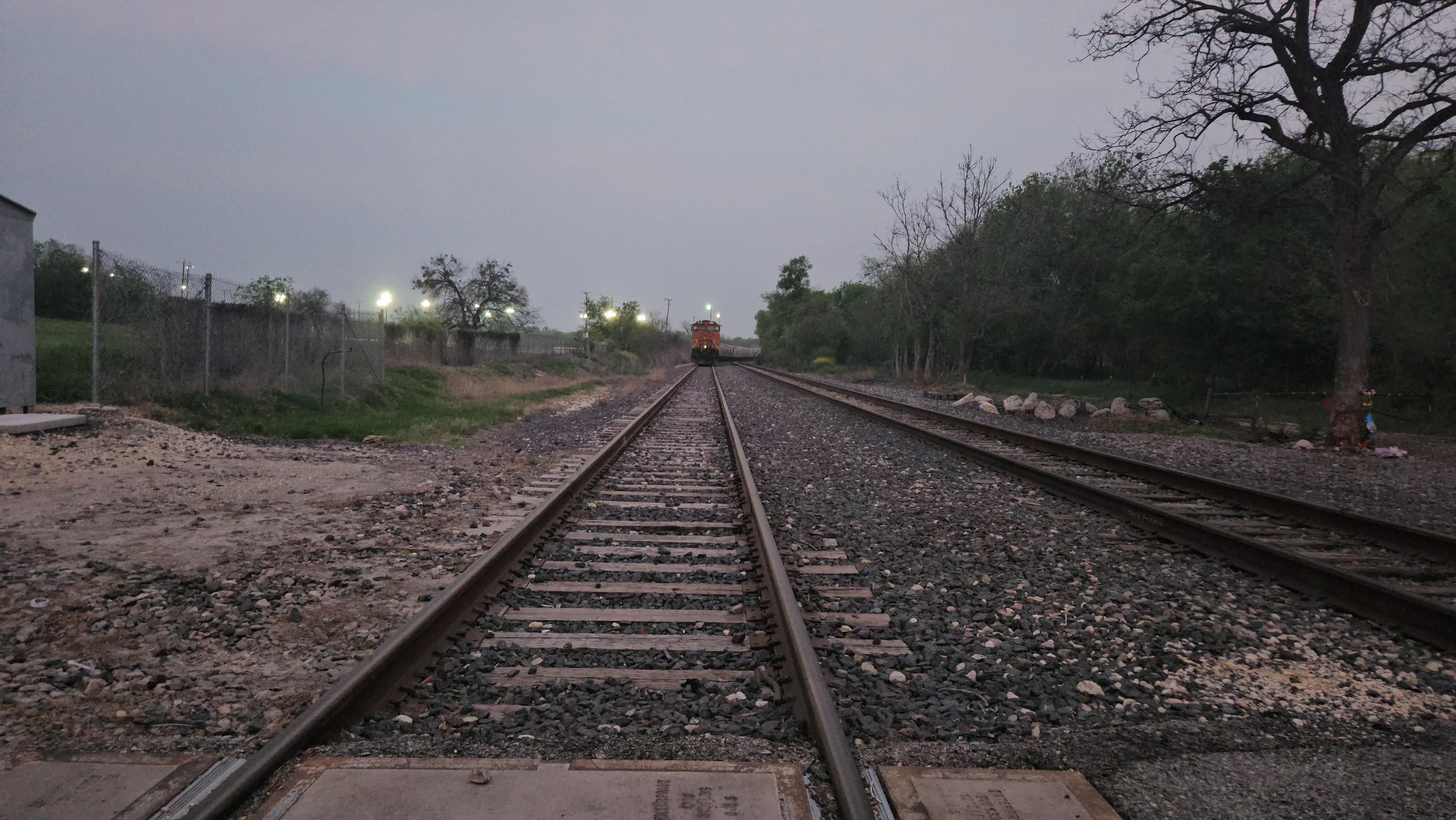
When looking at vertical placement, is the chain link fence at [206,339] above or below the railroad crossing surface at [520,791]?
above

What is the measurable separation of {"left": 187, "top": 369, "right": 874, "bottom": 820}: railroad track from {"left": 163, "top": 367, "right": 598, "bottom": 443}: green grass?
6.71 metres

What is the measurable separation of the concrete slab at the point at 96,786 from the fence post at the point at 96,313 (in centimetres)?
971

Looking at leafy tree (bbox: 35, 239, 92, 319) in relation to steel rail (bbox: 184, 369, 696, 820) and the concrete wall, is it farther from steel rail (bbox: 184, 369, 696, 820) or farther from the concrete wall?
steel rail (bbox: 184, 369, 696, 820)

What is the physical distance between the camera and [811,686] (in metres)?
2.84

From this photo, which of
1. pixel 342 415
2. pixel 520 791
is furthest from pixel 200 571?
pixel 342 415

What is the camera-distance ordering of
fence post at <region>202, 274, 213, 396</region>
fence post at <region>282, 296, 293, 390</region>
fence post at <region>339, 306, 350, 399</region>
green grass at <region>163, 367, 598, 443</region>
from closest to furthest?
green grass at <region>163, 367, 598, 443</region> < fence post at <region>202, 274, 213, 396</region> < fence post at <region>282, 296, 293, 390</region> < fence post at <region>339, 306, 350, 399</region>

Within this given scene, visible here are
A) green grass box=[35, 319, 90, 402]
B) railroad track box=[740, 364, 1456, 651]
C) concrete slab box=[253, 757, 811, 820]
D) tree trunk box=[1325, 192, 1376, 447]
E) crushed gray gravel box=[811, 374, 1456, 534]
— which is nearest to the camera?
concrete slab box=[253, 757, 811, 820]

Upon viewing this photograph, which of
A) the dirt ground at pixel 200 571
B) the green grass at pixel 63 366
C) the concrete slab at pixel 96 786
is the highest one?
the green grass at pixel 63 366

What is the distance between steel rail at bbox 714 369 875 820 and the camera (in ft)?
7.20

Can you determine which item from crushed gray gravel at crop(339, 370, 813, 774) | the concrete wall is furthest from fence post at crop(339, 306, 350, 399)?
crushed gray gravel at crop(339, 370, 813, 774)

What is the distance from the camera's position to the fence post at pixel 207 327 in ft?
39.3

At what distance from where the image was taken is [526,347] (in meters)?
42.2

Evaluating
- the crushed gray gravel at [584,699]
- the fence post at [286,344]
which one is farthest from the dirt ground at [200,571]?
the fence post at [286,344]

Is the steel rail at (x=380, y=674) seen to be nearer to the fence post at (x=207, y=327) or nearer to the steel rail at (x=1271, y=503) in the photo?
the steel rail at (x=1271, y=503)
